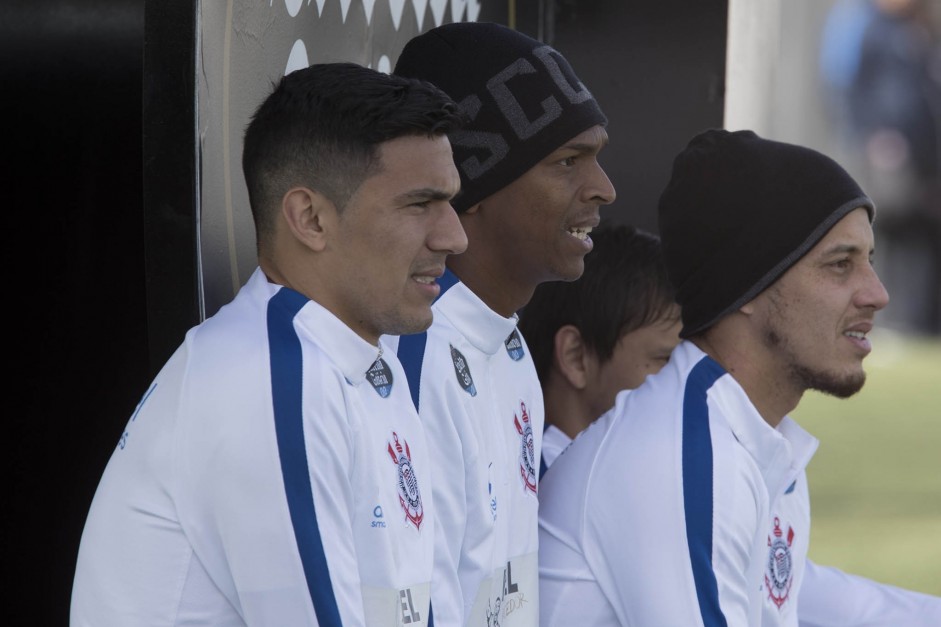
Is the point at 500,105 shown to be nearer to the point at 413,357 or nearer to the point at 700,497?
the point at 413,357

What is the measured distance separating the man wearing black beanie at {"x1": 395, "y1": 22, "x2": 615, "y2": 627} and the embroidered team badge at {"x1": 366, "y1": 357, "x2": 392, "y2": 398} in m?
0.35

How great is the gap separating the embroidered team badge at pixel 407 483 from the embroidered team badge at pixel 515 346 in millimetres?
693

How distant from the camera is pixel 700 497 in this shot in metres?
2.52

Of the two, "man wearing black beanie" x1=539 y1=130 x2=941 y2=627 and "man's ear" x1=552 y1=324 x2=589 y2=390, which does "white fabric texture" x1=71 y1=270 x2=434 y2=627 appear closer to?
"man wearing black beanie" x1=539 y1=130 x2=941 y2=627

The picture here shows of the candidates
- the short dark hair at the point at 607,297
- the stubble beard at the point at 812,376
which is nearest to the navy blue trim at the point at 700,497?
the stubble beard at the point at 812,376

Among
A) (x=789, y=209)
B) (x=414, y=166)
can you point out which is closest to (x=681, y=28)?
(x=789, y=209)

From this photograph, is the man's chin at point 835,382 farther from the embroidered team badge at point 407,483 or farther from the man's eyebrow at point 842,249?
the embroidered team badge at point 407,483

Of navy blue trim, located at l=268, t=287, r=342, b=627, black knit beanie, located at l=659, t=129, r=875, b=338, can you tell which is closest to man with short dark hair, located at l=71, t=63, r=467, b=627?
navy blue trim, located at l=268, t=287, r=342, b=627

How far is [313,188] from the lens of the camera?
80.7 inches

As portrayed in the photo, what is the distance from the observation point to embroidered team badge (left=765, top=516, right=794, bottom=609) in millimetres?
2719

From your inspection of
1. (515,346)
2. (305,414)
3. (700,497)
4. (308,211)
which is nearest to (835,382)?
(700,497)

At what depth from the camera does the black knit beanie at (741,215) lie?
2.84m

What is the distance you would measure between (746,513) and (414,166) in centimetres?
89

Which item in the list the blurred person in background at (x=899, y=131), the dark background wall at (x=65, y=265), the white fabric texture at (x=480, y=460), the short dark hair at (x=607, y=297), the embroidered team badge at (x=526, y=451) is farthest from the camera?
the blurred person in background at (x=899, y=131)
